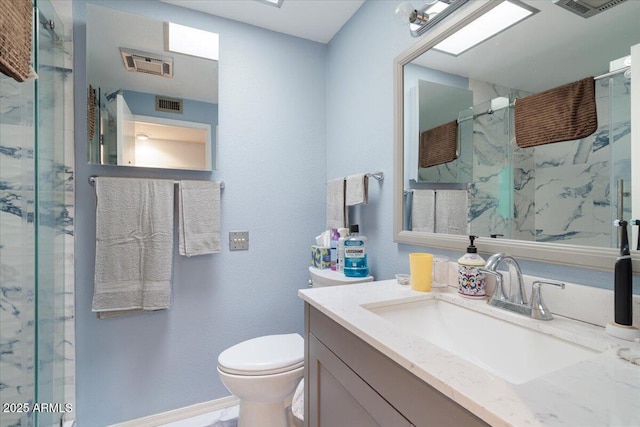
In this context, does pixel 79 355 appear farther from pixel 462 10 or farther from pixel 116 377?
pixel 462 10

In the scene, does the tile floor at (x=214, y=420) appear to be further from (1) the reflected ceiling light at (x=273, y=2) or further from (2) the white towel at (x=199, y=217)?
(1) the reflected ceiling light at (x=273, y=2)

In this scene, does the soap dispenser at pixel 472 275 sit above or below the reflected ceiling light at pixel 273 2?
below

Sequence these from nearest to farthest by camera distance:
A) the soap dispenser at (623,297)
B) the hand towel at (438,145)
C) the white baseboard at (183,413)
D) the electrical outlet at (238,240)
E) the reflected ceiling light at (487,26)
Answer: the soap dispenser at (623,297)
the reflected ceiling light at (487,26)
the hand towel at (438,145)
the white baseboard at (183,413)
the electrical outlet at (238,240)

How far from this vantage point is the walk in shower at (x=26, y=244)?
3.67 ft

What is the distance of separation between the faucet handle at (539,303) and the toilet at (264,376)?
2.47ft

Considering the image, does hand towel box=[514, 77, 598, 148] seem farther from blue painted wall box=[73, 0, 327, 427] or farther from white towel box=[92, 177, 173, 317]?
white towel box=[92, 177, 173, 317]

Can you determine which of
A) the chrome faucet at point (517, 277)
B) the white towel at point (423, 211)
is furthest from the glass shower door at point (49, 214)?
the chrome faucet at point (517, 277)

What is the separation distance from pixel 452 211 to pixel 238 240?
1.20 metres

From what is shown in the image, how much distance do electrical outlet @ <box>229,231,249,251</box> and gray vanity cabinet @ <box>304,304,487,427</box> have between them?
2.94ft

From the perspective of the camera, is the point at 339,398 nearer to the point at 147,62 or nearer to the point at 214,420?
the point at 214,420

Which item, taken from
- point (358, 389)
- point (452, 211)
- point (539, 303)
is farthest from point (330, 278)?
point (539, 303)

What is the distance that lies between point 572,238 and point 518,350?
1.05ft

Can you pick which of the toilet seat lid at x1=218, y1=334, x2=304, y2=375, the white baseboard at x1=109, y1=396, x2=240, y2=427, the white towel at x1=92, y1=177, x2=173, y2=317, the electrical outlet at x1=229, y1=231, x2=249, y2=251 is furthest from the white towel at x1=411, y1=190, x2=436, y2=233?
the white baseboard at x1=109, y1=396, x2=240, y2=427

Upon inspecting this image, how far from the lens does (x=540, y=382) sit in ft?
1.50
